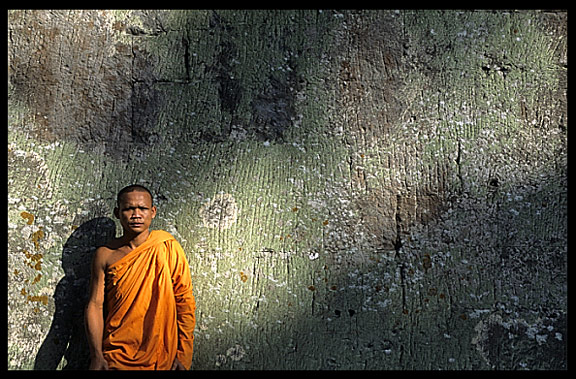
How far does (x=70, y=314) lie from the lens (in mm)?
2648

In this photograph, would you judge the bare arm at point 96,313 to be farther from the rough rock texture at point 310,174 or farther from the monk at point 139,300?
the rough rock texture at point 310,174

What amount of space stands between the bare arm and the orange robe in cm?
3

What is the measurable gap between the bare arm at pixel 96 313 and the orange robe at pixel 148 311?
0.03 m

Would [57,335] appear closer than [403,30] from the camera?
Yes

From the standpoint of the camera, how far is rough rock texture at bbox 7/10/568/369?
265 cm

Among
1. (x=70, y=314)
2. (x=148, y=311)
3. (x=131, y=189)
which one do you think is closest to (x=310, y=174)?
(x=131, y=189)

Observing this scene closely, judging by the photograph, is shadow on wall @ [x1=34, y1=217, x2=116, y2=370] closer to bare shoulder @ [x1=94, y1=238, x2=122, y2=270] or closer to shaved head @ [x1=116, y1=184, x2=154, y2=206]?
bare shoulder @ [x1=94, y1=238, x2=122, y2=270]

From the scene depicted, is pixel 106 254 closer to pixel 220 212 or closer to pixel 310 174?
pixel 220 212

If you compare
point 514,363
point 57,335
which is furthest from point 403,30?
point 57,335

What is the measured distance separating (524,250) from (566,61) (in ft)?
3.27

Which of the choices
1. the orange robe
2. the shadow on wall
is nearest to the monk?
the orange robe

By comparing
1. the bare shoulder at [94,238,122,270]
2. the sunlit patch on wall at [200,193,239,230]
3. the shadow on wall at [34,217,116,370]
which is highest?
the sunlit patch on wall at [200,193,239,230]

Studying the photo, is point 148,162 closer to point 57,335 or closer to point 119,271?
point 119,271

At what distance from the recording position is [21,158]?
108 inches
